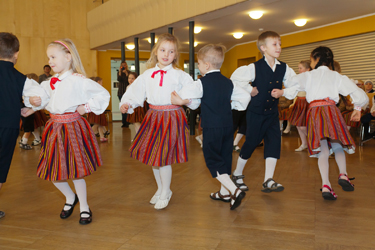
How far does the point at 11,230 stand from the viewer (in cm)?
228

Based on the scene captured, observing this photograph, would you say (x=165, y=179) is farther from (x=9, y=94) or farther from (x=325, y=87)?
(x=325, y=87)

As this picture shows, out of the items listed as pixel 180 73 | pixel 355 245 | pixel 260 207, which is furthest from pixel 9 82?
pixel 355 245

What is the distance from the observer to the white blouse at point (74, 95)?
7.74 feet

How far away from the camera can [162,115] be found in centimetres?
263

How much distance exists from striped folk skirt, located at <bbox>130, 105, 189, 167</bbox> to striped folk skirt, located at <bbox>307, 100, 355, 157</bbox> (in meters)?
1.12

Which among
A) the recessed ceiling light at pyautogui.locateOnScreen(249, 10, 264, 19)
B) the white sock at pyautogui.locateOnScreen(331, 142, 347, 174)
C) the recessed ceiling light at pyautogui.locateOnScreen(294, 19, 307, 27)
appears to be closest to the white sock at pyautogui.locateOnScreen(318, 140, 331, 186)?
the white sock at pyautogui.locateOnScreen(331, 142, 347, 174)

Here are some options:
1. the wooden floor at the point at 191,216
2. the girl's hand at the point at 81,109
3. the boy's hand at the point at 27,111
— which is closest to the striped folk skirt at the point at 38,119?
the wooden floor at the point at 191,216

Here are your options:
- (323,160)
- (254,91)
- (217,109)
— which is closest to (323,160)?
(323,160)

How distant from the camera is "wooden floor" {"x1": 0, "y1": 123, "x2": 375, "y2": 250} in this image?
2.04 metres

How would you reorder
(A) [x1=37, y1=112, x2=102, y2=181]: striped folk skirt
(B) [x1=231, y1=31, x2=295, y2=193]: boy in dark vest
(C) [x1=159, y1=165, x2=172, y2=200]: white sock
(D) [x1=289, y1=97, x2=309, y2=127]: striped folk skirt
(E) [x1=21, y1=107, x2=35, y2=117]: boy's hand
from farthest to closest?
(D) [x1=289, y1=97, x2=309, y2=127]: striped folk skirt, (B) [x1=231, y1=31, x2=295, y2=193]: boy in dark vest, (C) [x1=159, y1=165, x2=172, y2=200]: white sock, (E) [x1=21, y1=107, x2=35, y2=117]: boy's hand, (A) [x1=37, y1=112, x2=102, y2=181]: striped folk skirt

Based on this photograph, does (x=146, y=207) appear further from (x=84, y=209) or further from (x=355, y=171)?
(x=355, y=171)

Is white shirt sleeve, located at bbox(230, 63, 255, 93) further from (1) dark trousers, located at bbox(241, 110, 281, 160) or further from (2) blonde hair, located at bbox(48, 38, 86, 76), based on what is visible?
(2) blonde hair, located at bbox(48, 38, 86, 76)

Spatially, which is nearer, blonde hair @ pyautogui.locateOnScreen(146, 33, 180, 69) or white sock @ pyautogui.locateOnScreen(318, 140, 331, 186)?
blonde hair @ pyautogui.locateOnScreen(146, 33, 180, 69)

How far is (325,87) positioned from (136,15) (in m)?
7.44
